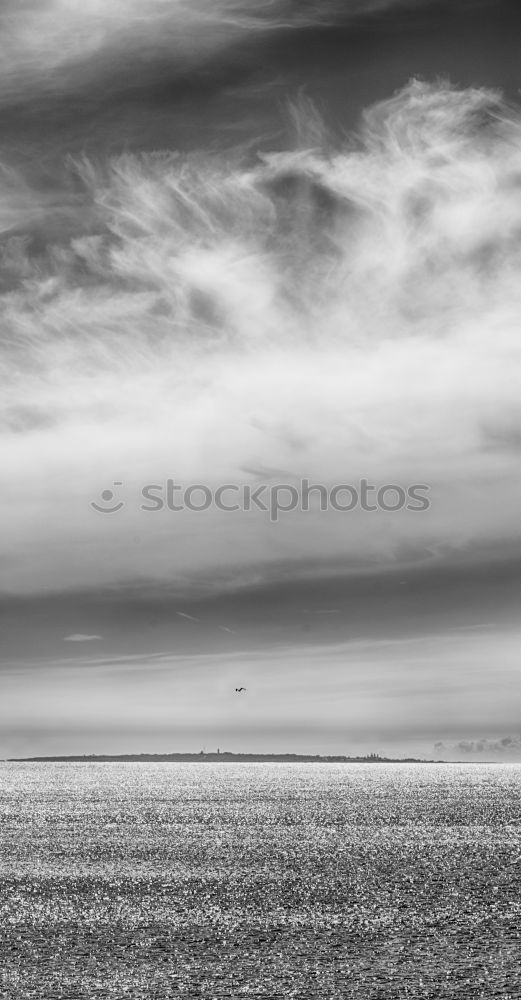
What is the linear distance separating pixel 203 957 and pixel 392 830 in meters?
34.9

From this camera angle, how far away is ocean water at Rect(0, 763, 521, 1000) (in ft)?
59.7

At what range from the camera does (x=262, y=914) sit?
990 inches

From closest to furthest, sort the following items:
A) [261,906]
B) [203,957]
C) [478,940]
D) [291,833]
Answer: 1. [203,957]
2. [478,940]
3. [261,906]
4. [291,833]

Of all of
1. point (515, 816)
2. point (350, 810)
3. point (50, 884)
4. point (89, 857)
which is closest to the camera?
point (50, 884)

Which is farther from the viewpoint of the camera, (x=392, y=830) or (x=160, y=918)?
(x=392, y=830)

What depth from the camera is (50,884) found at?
31234 millimetres

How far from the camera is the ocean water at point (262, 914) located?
18.2 m

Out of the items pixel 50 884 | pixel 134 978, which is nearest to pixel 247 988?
pixel 134 978

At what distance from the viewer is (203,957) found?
20.2 metres

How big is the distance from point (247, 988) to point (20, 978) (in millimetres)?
4579

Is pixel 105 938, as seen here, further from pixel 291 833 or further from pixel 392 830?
→ pixel 392 830

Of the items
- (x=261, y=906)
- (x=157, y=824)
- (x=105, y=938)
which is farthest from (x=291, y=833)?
(x=105, y=938)

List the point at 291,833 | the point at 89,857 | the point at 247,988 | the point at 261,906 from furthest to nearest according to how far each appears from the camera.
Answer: the point at 291,833
the point at 89,857
the point at 261,906
the point at 247,988

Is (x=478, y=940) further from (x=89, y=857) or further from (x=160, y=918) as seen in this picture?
(x=89, y=857)
